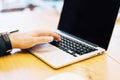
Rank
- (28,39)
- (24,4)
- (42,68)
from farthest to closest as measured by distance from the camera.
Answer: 1. (24,4)
2. (28,39)
3. (42,68)

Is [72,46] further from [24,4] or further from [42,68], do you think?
[24,4]

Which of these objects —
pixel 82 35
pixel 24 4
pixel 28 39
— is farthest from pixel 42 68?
pixel 24 4

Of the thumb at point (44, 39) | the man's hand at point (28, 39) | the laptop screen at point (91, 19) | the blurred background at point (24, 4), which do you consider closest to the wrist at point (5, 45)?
the man's hand at point (28, 39)

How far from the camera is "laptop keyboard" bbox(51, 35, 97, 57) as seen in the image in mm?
796

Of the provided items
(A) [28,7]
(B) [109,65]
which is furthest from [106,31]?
(A) [28,7]

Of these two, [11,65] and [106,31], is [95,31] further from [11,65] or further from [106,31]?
[11,65]

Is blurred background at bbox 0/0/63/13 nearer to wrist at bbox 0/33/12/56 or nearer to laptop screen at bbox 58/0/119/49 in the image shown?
laptop screen at bbox 58/0/119/49

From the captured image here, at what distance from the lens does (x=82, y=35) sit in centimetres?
91

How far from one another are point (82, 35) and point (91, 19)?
0.08 m

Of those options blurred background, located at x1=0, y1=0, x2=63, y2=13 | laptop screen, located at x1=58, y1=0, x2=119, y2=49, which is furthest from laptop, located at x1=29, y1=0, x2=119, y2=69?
blurred background, located at x1=0, y1=0, x2=63, y2=13

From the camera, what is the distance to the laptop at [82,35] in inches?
30.2

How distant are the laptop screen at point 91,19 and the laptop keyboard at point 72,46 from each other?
48 mm

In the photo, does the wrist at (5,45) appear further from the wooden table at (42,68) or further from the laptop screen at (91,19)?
the laptop screen at (91,19)

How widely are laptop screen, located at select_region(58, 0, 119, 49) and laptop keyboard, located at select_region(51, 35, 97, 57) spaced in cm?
5
